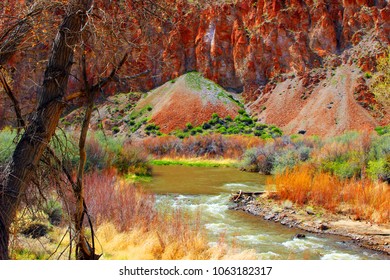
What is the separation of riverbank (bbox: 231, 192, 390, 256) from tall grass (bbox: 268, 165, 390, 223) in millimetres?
304

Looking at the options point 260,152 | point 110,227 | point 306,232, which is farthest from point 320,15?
point 110,227

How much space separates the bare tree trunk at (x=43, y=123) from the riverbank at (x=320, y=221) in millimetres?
7736

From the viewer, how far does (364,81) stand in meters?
46.7

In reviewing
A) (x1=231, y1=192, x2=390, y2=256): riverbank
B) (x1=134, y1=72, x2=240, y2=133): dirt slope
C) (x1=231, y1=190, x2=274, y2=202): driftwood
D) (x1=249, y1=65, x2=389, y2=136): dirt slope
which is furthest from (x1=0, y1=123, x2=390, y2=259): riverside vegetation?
(x1=134, y1=72, x2=240, y2=133): dirt slope

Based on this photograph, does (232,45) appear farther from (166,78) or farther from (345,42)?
(345,42)

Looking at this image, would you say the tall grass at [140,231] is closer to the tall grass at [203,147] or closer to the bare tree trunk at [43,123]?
the bare tree trunk at [43,123]

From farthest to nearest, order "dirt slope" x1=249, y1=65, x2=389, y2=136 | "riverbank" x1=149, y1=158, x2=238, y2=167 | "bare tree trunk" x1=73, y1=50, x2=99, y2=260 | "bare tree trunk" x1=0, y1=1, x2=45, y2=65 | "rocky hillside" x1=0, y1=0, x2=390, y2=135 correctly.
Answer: "rocky hillside" x1=0, y1=0, x2=390, y2=135 < "dirt slope" x1=249, y1=65, x2=389, y2=136 < "riverbank" x1=149, y1=158, x2=238, y2=167 < "bare tree trunk" x1=73, y1=50, x2=99, y2=260 < "bare tree trunk" x1=0, y1=1, x2=45, y2=65

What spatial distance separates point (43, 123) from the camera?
4.04 m

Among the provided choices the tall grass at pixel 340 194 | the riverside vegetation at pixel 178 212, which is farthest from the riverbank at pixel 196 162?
the tall grass at pixel 340 194

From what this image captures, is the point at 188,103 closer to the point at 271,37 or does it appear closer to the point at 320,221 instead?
the point at 271,37

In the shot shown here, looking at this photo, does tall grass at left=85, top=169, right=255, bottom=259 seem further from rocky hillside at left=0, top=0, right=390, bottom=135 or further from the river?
rocky hillside at left=0, top=0, right=390, bottom=135

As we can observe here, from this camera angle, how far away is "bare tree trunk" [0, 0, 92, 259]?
3.96 meters

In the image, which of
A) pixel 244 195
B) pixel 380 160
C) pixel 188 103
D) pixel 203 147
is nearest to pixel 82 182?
pixel 244 195

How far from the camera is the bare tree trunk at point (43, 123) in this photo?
3.96 meters
